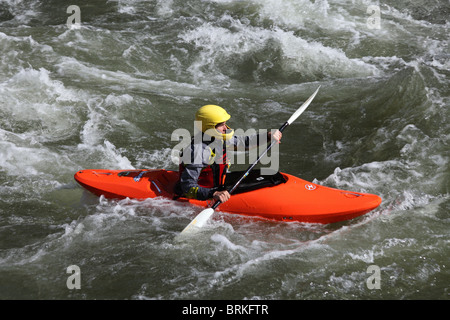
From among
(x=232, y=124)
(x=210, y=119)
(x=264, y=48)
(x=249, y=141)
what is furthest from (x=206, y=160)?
(x=264, y=48)

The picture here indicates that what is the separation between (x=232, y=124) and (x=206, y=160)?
90.8 inches

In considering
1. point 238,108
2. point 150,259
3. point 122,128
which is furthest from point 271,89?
point 150,259

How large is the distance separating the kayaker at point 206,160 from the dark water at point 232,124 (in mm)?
285

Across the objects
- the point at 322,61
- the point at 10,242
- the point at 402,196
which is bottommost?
the point at 10,242

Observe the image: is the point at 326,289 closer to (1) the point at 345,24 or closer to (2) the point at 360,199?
(2) the point at 360,199

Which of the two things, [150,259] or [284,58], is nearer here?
[150,259]

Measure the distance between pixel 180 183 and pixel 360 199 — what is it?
1535 millimetres

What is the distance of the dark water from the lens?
3.87 m

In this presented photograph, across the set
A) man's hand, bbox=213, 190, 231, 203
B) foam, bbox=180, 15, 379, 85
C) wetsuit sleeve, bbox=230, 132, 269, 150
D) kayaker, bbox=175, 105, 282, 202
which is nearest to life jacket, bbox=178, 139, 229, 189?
kayaker, bbox=175, 105, 282, 202

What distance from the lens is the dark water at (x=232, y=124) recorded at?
3.87m

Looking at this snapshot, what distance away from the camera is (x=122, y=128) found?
251 inches

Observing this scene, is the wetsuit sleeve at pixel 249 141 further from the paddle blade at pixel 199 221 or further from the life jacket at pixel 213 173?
the paddle blade at pixel 199 221

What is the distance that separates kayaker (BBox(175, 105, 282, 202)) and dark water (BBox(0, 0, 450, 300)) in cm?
28

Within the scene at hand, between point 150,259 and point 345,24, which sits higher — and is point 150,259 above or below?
below
